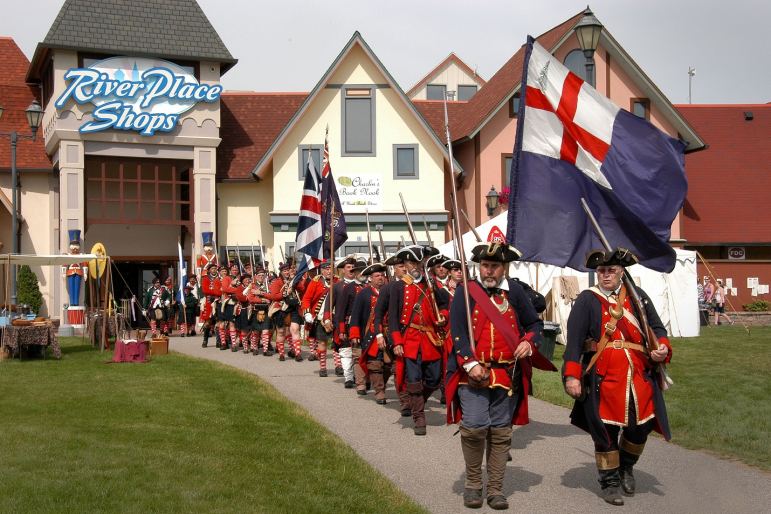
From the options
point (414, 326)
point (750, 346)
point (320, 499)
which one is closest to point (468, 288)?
point (320, 499)

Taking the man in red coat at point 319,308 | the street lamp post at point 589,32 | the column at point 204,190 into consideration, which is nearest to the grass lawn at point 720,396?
the man in red coat at point 319,308

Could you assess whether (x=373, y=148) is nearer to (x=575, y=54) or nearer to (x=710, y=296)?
(x=575, y=54)

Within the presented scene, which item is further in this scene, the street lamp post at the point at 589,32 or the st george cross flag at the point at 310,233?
the st george cross flag at the point at 310,233

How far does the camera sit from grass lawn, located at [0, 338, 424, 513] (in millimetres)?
7590

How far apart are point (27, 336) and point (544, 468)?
44.3ft

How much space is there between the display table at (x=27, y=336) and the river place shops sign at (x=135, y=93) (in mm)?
11748

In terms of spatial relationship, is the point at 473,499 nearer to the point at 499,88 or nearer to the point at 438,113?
the point at 499,88

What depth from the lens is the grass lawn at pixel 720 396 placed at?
1045 cm

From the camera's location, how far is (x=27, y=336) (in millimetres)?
19531

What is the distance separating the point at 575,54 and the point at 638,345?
27503 millimetres

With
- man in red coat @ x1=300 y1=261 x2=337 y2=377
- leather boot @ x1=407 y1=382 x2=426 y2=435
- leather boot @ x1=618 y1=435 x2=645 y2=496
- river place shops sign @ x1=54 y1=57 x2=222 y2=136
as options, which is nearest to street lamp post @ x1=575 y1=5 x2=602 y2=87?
man in red coat @ x1=300 y1=261 x2=337 y2=377

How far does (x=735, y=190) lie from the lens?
38719 mm

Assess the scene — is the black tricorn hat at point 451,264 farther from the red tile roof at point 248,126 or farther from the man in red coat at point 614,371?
the red tile roof at point 248,126

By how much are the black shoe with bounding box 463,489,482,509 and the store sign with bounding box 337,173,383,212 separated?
84.4 ft
